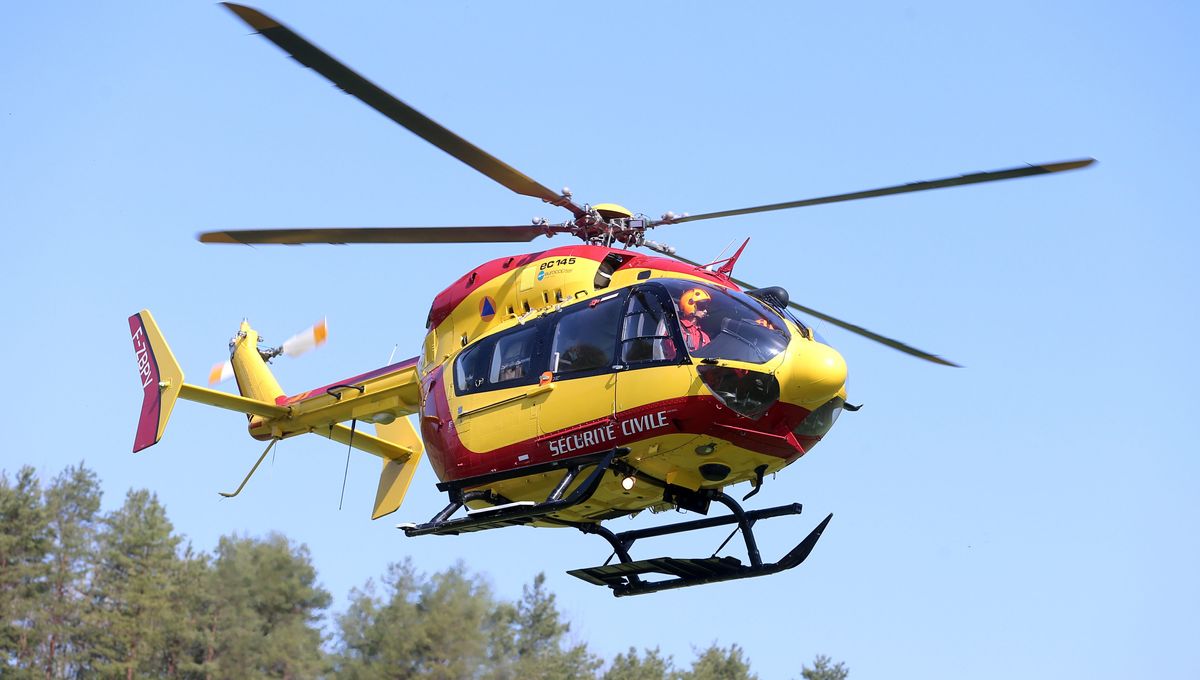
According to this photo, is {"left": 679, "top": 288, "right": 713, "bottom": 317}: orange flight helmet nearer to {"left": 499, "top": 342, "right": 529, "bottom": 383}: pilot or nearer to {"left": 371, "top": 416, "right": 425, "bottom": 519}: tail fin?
{"left": 499, "top": 342, "right": 529, "bottom": 383}: pilot

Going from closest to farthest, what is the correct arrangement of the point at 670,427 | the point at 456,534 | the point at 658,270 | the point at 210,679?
the point at 670,427
the point at 658,270
the point at 456,534
the point at 210,679

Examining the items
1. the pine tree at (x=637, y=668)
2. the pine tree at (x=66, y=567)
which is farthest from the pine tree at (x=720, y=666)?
the pine tree at (x=66, y=567)

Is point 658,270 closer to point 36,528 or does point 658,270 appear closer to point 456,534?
point 456,534

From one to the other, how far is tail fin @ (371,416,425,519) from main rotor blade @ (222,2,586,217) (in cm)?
486

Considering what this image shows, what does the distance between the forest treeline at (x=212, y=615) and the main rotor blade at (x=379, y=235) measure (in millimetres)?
21975

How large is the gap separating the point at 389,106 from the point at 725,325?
3796 millimetres

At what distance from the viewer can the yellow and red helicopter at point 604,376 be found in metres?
13.2

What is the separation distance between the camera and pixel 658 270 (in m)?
14.3

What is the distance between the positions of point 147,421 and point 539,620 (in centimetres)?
2819

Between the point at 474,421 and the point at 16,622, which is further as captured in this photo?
the point at 16,622

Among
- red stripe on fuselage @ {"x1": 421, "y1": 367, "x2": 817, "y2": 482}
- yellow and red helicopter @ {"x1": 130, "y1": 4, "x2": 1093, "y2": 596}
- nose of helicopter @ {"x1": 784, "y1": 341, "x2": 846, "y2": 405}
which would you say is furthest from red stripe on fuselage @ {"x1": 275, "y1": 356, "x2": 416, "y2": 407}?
nose of helicopter @ {"x1": 784, "y1": 341, "x2": 846, "y2": 405}

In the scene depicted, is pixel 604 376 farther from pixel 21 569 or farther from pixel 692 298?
pixel 21 569

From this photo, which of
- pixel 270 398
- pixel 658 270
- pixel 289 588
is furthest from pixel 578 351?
pixel 289 588

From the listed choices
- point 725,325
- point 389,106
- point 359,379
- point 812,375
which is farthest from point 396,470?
point 812,375
